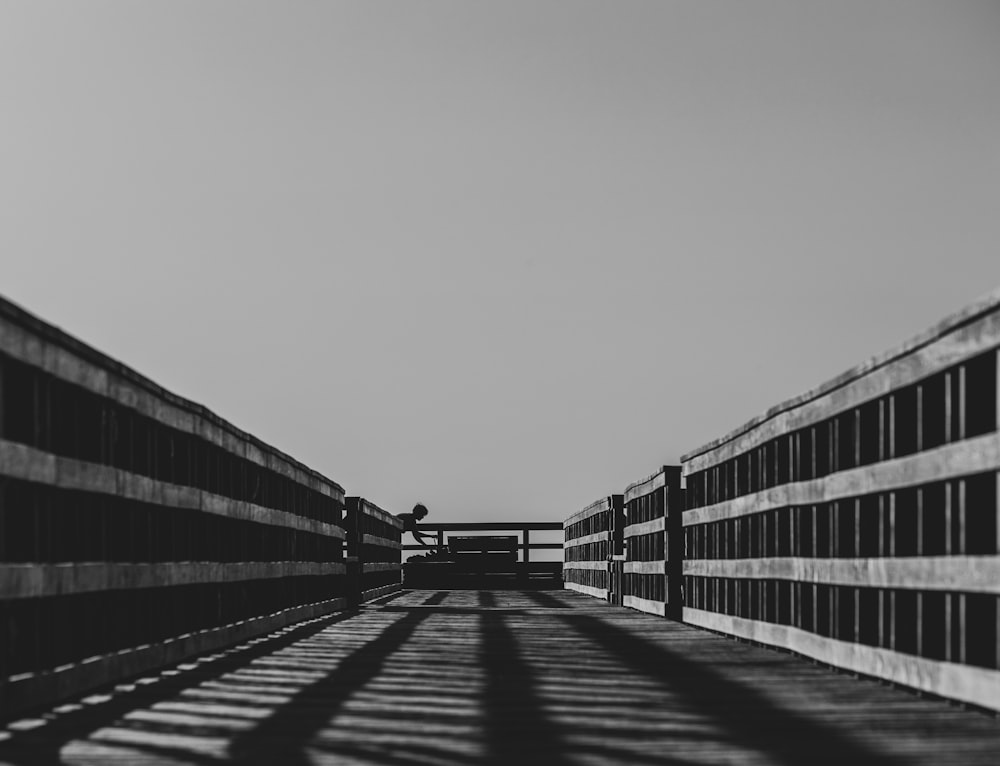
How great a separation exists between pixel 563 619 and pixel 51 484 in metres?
9.68

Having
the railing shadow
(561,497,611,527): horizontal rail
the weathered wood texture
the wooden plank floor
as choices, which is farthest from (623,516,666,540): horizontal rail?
the railing shadow

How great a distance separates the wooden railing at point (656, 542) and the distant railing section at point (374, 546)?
3.75m

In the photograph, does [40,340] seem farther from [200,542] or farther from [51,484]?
[200,542]

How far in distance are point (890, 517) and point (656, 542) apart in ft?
28.5

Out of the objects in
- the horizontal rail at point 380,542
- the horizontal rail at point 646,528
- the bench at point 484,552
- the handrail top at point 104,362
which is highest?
the handrail top at point 104,362

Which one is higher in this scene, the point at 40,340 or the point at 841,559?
the point at 40,340

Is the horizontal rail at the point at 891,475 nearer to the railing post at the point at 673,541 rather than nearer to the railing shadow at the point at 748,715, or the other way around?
the railing shadow at the point at 748,715

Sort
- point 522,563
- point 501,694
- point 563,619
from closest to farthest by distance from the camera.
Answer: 1. point 501,694
2. point 563,619
3. point 522,563

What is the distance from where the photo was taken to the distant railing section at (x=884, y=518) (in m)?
6.64

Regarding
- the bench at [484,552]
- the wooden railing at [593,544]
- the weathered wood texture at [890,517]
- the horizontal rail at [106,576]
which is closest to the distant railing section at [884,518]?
the weathered wood texture at [890,517]

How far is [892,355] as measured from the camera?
7.66m

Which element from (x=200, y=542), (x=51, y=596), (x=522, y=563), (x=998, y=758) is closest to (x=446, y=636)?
(x=200, y=542)

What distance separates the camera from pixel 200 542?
10.9 metres

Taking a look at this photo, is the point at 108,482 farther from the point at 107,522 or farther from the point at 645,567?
the point at 645,567
